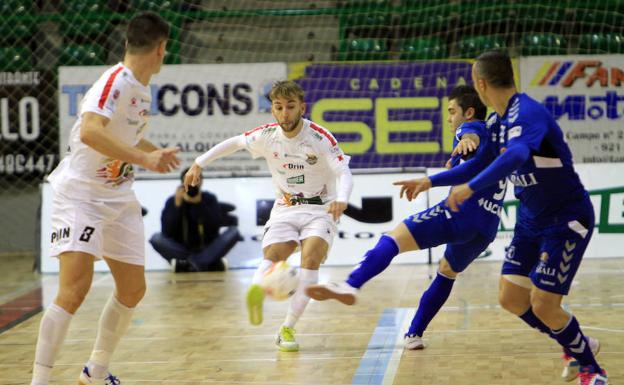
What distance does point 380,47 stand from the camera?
1320 cm

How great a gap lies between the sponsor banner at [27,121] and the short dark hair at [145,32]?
8.81 meters

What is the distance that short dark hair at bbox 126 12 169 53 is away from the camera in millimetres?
4461

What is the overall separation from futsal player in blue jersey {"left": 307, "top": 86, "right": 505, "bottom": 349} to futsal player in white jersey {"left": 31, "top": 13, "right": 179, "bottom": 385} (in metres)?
0.99

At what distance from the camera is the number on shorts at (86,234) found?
14.4ft

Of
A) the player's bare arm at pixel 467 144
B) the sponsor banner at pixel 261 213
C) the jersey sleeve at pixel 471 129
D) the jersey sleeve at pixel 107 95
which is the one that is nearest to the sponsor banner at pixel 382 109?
the sponsor banner at pixel 261 213

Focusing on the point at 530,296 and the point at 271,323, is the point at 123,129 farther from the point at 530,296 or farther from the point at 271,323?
the point at 271,323

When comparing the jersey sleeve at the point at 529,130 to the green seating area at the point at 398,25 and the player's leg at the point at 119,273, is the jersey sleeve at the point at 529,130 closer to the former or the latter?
the player's leg at the point at 119,273

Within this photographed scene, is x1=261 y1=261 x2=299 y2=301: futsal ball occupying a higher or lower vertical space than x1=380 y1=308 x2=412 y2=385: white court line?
higher

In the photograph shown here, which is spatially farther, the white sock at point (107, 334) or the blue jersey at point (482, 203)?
the blue jersey at point (482, 203)

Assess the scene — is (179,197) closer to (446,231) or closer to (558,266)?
(446,231)

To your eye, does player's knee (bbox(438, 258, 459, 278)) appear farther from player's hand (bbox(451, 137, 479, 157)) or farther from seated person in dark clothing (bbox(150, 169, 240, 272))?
seated person in dark clothing (bbox(150, 169, 240, 272))

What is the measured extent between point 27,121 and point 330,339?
7.94 meters

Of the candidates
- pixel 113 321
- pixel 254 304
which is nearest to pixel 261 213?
pixel 254 304

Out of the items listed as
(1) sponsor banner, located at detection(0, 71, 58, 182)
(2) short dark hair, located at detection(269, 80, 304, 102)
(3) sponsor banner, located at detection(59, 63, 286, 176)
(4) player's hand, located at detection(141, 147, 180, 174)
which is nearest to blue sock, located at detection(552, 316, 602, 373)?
(4) player's hand, located at detection(141, 147, 180, 174)
